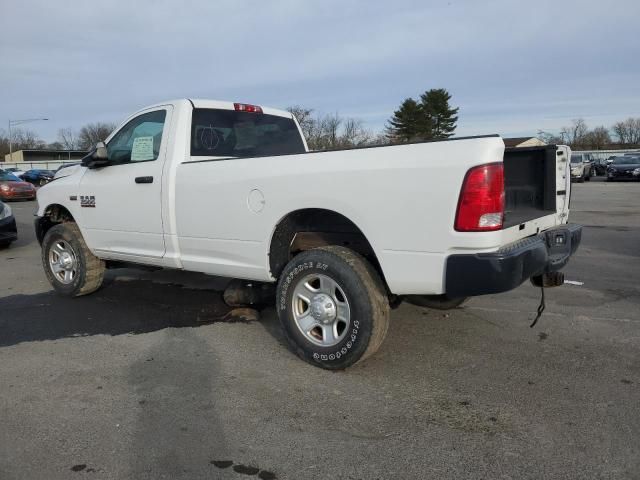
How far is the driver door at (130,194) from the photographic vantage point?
4875 mm

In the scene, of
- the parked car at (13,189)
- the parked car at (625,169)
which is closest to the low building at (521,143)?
the parked car at (13,189)

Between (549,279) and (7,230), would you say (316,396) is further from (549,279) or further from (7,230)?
(7,230)

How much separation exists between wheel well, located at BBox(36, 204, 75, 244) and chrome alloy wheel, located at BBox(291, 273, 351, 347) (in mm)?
3664

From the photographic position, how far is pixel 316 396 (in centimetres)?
344

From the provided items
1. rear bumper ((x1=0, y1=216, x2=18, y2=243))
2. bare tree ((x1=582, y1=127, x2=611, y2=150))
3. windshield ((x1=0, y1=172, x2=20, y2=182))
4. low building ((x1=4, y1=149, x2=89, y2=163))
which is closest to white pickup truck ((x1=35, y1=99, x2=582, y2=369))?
rear bumper ((x1=0, y1=216, x2=18, y2=243))

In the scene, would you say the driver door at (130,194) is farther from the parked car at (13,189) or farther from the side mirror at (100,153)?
the parked car at (13,189)

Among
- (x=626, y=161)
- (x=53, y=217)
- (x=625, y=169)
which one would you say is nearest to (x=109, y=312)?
(x=53, y=217)

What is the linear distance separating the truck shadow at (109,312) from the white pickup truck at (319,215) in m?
0.36

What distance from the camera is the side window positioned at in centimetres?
499

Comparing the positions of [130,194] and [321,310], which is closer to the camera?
[321,310]

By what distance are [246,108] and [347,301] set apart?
2.72 metres

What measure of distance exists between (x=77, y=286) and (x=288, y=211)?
328 centimetres

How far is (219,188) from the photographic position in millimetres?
4266

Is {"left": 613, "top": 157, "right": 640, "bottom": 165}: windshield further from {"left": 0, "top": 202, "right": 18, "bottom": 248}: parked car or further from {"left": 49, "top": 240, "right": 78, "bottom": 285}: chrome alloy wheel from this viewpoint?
{"left": 49, "top": 240, "right": 78, "bottom": 285}: chrome alloy wheel
